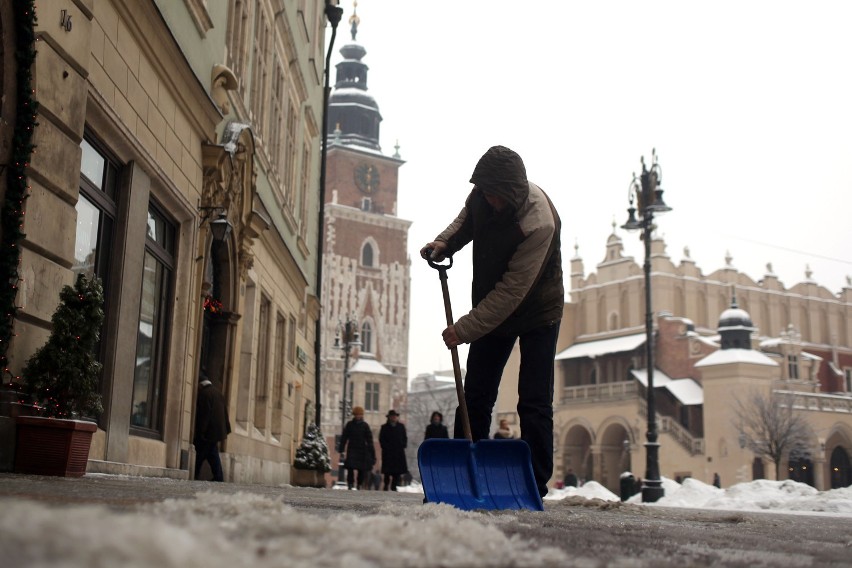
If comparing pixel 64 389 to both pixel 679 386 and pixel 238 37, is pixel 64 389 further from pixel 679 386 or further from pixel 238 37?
pixel 679 386

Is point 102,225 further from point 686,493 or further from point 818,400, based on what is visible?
point 818,400

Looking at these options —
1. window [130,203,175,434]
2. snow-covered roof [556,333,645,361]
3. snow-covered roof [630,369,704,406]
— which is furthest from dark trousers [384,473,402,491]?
snow-covered roof [556,333,645,361]

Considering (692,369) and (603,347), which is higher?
(603,347)

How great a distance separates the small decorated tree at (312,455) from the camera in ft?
65.5

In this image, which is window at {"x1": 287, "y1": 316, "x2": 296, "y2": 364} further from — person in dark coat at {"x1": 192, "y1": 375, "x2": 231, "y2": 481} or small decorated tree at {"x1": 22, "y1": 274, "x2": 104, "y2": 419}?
small decorated tree at {"x1": 22, "y1": 274, "x2": 104, "y2": 419}

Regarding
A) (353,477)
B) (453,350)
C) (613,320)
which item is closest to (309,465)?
(353,477)

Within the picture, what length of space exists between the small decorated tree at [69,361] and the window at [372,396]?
7584cm

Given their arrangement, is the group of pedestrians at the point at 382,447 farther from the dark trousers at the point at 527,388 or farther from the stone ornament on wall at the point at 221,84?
the dark trousers at the point at 527,388

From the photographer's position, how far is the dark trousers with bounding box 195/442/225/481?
11.3 meters

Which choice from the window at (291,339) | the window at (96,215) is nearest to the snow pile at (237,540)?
the window at (96,215)

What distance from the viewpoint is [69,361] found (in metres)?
6.05

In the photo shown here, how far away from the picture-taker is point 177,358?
10.3 metres

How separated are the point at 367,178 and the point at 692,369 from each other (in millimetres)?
45143

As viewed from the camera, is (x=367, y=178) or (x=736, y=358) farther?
(x=367, y=178)
